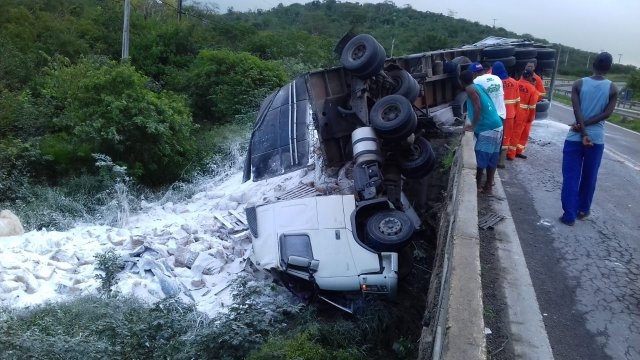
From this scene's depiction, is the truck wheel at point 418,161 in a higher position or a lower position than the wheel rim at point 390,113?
lower

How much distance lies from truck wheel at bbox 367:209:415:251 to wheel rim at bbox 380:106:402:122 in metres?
1.83

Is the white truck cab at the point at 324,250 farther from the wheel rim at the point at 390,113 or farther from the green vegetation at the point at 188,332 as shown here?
the wheel rim at the point at 390,113

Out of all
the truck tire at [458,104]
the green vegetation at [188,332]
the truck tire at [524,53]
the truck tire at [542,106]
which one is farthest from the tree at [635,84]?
the green vegetation at [188,332]

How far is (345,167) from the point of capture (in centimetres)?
961

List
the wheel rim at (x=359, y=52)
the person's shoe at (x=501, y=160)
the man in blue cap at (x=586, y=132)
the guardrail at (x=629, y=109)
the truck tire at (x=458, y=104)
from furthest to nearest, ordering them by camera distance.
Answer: the guardrail at (x=629, y=109)
the truck tire at (x=458, y=104)
the wheel rim at (x=359, y=52)
the person's shoe at (x=501, y=160)
the man in blue cap at (x=586, y=132)

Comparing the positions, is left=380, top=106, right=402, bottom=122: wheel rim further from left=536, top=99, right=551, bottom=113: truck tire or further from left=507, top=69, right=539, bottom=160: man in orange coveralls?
left=536, top=99, right=551, bottom=113: truck tire

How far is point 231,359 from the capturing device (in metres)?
6.16

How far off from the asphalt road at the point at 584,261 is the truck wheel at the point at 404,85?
2.12m

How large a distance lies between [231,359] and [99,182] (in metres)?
8.10

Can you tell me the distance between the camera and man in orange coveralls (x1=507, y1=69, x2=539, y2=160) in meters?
8.38

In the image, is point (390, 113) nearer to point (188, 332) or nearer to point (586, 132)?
point (586, 132)

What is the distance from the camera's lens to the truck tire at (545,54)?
1340 cm

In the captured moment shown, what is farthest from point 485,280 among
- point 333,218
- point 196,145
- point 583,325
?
point 196,145

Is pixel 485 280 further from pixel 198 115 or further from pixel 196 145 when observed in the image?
pixel 198 115
